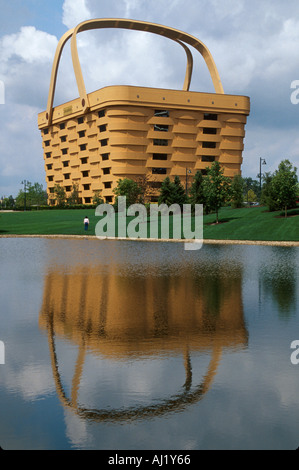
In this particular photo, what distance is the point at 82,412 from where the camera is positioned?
573 centimetres

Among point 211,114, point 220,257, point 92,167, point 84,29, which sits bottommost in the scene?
point 220,257

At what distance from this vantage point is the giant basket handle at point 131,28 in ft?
360

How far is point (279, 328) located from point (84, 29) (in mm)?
116913

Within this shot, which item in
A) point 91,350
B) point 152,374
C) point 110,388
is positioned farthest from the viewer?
point 91,350

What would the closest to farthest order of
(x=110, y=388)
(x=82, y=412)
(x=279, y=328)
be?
(x=82, y=412), (x=110, y=388), (x=279, y=328)

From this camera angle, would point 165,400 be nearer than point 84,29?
Yes

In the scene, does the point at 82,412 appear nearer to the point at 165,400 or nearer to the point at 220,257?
the point at 165,400

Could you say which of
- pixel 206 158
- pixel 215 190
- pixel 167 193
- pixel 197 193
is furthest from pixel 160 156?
pixel 215 190

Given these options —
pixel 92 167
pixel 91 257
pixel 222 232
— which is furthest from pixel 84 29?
pixel 91 257
